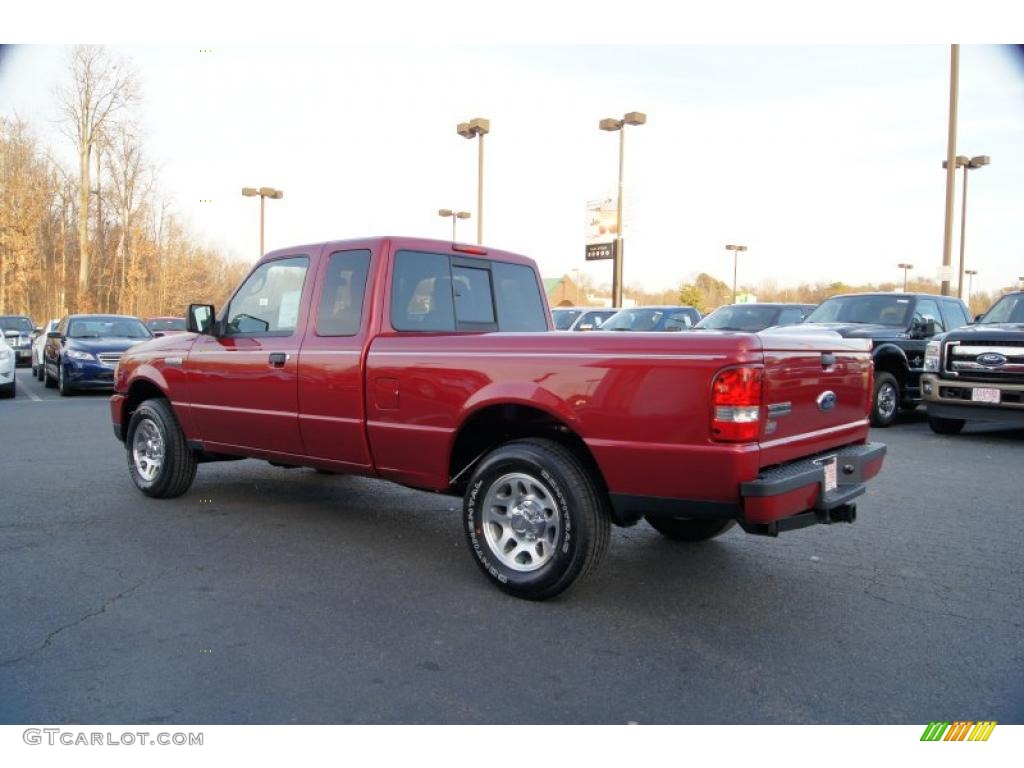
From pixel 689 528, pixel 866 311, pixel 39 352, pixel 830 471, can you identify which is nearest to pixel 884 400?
pixel 866 311

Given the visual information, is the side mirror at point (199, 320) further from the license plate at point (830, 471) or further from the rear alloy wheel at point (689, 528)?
the license plate at point (830, 471)

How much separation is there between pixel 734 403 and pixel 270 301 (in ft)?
11.7

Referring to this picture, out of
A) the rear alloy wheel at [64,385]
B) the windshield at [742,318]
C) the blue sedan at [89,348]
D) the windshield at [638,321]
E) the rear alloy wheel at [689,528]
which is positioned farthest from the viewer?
the windshield at [638,321]

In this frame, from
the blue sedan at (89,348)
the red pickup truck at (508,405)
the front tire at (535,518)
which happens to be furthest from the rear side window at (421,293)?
the blue sedan at (89,348)

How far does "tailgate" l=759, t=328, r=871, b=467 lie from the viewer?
149 inches

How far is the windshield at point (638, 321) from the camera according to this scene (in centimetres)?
1569

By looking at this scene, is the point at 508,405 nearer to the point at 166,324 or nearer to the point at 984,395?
the point at 984,395

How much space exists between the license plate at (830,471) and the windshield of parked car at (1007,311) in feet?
26.7

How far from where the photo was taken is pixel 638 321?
15.9 meters

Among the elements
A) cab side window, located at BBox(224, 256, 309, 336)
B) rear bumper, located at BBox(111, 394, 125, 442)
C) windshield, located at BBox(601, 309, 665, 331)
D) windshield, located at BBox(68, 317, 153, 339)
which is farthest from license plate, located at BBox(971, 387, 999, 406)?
windshield, located at BBox(68, 317, 153, 339)

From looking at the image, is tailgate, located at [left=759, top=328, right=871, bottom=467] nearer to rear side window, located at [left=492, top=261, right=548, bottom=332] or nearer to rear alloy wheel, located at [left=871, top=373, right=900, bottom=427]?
rear side window, located at [left=492, top=261, right=548, bottom=332]

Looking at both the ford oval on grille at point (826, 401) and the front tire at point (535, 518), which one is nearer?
the front tire at point (535, 518)
